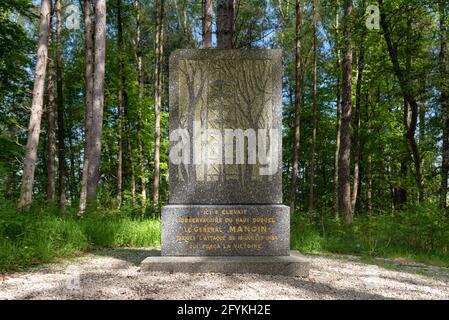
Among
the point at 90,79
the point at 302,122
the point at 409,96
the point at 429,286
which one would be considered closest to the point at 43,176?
the point at 90,79

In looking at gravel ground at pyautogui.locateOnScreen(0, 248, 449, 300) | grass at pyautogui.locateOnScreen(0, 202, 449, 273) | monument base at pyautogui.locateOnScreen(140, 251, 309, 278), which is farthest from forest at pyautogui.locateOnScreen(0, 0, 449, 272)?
monument base at pyautogui.locateOnScreen(140, 251, 309, 278)

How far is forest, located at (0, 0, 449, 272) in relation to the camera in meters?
8.29

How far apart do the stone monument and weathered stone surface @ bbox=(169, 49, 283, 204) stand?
0.05ft

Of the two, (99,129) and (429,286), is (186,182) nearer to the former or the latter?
(429,286)

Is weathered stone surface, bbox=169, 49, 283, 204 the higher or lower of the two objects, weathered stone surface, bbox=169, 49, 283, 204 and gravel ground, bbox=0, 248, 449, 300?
the higher

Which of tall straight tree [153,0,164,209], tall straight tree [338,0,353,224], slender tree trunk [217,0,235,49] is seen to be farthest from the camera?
tall straight tree [153,0,164,209]

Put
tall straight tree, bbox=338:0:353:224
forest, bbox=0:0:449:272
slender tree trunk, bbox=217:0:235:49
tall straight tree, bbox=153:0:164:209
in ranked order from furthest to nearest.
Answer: tall straight tree, bbox=153:0:164:209 → tall straight tree, bbox=338:0:353:224 → slender tree trunk, bbox=217:0:235:49 → forest, bbox=0:0:449:272

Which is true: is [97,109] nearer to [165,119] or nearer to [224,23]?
[224,23]

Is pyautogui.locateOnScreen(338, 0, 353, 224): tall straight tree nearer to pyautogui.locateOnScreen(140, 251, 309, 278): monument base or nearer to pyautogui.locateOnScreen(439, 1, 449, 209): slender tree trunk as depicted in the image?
pyautogui.locateOnScreen(439, 1, 449, 209): slender tree trunk

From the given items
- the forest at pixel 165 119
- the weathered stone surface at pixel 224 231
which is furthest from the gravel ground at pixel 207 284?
the forest at pixel 165 119

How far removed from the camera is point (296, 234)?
8.64 meters

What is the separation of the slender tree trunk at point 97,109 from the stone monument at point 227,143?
6.63 metres

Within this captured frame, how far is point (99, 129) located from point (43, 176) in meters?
17.0

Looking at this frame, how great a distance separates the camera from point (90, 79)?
13.8m
